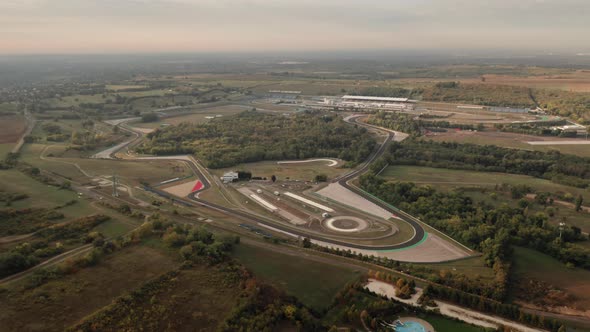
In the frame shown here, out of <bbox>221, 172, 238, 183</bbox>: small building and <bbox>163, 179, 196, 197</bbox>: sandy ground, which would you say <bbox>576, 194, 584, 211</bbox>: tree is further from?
<bbox>163, 179, 196, 197</bbox>: sandy ground

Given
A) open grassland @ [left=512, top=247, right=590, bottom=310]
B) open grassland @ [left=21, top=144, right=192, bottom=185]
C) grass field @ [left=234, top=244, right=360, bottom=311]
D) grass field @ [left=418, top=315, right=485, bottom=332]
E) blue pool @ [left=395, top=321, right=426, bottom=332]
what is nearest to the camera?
blue pool @ [left=395, top=321, right=426, bottom=332]

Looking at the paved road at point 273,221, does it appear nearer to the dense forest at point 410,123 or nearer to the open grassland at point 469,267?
the open grassland at point 469,267

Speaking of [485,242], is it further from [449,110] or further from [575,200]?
[449,110]

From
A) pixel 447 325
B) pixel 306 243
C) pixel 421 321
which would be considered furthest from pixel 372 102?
pixel 447 325

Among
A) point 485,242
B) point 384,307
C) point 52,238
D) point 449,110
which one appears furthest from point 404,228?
point 449,110

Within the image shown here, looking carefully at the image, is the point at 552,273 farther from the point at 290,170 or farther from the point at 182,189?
the point at 182,189

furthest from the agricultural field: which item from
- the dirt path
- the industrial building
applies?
the industrial building
